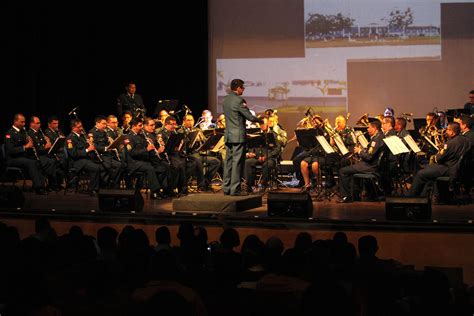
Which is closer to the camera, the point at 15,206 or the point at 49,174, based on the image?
the point at 15,206

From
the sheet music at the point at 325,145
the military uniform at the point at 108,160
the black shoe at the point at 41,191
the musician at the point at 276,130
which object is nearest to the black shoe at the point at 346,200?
the sheet music at the point at 325,145

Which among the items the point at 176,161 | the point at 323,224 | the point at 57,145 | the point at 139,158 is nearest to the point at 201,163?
the point at 176,161

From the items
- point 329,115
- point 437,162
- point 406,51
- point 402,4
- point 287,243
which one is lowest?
point 287,243

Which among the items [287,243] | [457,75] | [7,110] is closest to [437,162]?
[287,243]

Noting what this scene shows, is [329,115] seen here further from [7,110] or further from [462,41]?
[7,110]

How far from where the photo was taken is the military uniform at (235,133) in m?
10.3

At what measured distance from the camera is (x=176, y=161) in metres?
12.5

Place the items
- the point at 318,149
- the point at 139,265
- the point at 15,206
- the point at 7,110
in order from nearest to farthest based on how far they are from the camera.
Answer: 1. the point at 139,265
2. the point at 15,206
3. the point at 318,149
4. the point at 7,110

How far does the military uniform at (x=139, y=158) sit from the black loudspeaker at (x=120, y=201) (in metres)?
1.93

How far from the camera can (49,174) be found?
13008mm

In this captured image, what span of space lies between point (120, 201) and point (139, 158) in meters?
2.32

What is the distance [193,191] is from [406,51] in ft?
19.7

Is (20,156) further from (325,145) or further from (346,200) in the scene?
(346,200)

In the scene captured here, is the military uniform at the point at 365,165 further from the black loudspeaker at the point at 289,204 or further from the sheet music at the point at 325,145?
the black loudspeaker at the point at 289,204
